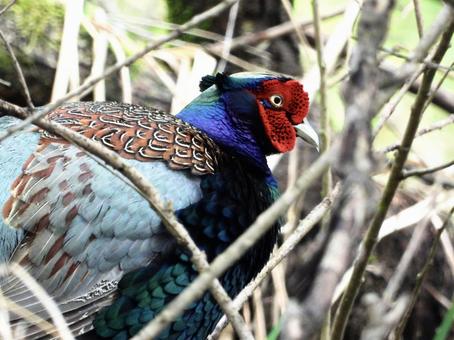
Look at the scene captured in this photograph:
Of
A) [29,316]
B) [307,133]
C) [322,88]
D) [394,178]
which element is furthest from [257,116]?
[394,178]

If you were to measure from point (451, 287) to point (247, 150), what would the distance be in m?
1.63

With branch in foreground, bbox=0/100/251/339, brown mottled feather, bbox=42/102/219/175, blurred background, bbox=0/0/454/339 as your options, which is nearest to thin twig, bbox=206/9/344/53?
blurred background, bbox=0/0/454/339

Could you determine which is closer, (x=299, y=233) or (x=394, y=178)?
(x=394, y=178)

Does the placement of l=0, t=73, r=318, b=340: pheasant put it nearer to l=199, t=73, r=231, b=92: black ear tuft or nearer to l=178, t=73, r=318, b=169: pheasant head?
l=178, t=73, r=318, b=169: pheasant head

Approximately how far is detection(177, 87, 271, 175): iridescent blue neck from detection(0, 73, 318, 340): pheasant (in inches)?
8.1

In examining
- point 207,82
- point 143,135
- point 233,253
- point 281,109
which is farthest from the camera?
point 207,82

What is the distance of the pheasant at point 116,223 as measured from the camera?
2.82 m

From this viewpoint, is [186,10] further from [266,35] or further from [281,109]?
[281,109]

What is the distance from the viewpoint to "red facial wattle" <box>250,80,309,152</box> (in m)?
3.33

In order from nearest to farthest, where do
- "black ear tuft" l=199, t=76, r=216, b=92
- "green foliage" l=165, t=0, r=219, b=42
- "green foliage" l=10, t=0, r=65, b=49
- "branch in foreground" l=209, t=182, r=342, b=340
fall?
"branch in foreground" l=209, t=182, r=342, b=340 < "black ear tuft" l=199, t=76, r=216, b=92 < "green foliage" l=10, t=0, r=65, b=49 < "green foliage" l=165, t=0, r=219, b=42

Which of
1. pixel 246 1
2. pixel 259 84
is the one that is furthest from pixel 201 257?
pixel 246 1

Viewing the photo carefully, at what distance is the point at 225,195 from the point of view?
2984 mm

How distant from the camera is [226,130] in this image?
3.35 metres

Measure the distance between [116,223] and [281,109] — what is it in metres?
0.89
